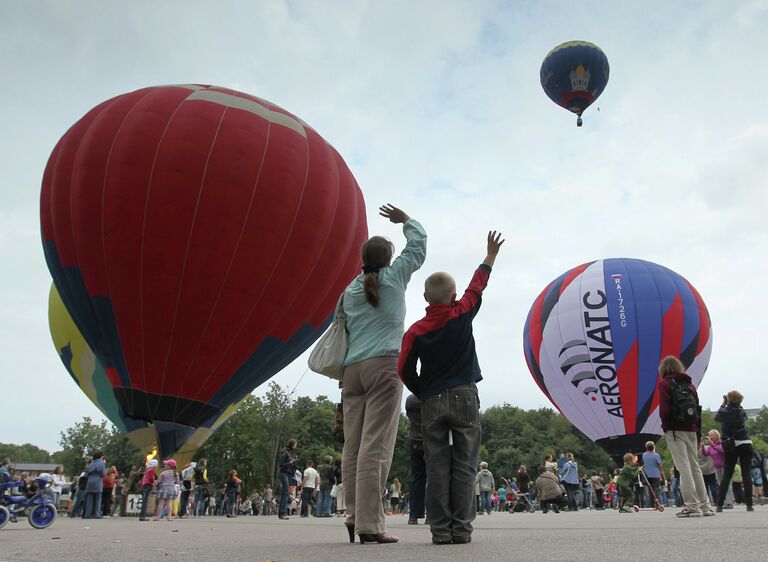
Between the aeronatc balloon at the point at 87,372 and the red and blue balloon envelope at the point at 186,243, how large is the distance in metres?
4.01

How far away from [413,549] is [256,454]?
53.5 metres

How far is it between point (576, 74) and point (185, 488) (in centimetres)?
1930

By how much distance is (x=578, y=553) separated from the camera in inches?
137

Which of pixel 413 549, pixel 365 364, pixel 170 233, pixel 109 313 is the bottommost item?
pixel 413 549

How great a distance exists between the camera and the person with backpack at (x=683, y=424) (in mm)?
8148

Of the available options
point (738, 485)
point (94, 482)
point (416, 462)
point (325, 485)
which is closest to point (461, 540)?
point (416, 462)

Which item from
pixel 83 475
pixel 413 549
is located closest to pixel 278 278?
pixel 83 475

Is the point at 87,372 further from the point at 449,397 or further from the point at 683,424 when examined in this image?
the point at 449,397

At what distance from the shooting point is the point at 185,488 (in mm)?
19203

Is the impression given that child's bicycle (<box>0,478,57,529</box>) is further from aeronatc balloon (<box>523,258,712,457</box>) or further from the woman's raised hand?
aeronatc balloon (<box>523,258,712,457</box>)

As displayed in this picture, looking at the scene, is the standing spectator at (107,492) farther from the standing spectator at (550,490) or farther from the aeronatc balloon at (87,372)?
the standing spectator at (550,490)

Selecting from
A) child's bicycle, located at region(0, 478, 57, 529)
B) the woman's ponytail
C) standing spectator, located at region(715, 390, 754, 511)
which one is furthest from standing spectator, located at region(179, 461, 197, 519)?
the woman's ponytail

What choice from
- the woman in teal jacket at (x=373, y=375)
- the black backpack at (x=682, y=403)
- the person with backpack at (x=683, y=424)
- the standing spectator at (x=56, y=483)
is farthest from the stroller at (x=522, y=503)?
the woman in teal jacket at (x=373, y=375)

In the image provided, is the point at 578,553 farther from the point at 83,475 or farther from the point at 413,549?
the point at 83,475
